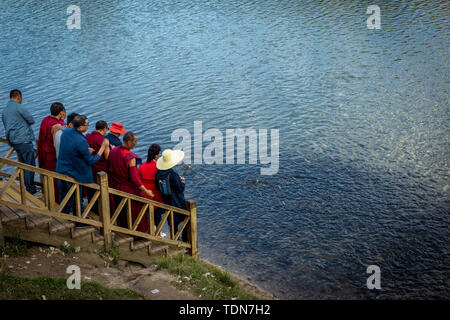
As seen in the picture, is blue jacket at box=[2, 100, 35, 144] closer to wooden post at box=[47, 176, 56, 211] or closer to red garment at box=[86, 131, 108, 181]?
red garment at box=[86, 131, 108, 181]

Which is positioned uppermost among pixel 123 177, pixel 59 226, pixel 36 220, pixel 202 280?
pixel 123 177

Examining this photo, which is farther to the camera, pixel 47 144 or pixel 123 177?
pixel 47 144

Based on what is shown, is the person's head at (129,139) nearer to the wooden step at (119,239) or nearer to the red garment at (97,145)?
the red garment at (97,145)

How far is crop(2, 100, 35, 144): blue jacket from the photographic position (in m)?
11.5

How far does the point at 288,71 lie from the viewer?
86.4 ft

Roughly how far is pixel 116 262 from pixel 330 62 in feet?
63.8

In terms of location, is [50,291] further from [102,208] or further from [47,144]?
[47,144]

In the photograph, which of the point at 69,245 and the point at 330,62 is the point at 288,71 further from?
the point at 69,245

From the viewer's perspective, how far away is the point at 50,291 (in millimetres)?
8906

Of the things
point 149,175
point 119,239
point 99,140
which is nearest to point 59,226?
point 119,239

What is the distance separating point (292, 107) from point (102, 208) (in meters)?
13.7

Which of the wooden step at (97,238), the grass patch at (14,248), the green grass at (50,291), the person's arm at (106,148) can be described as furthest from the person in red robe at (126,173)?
the green grass at (50,291)

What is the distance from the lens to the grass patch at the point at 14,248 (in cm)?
972
